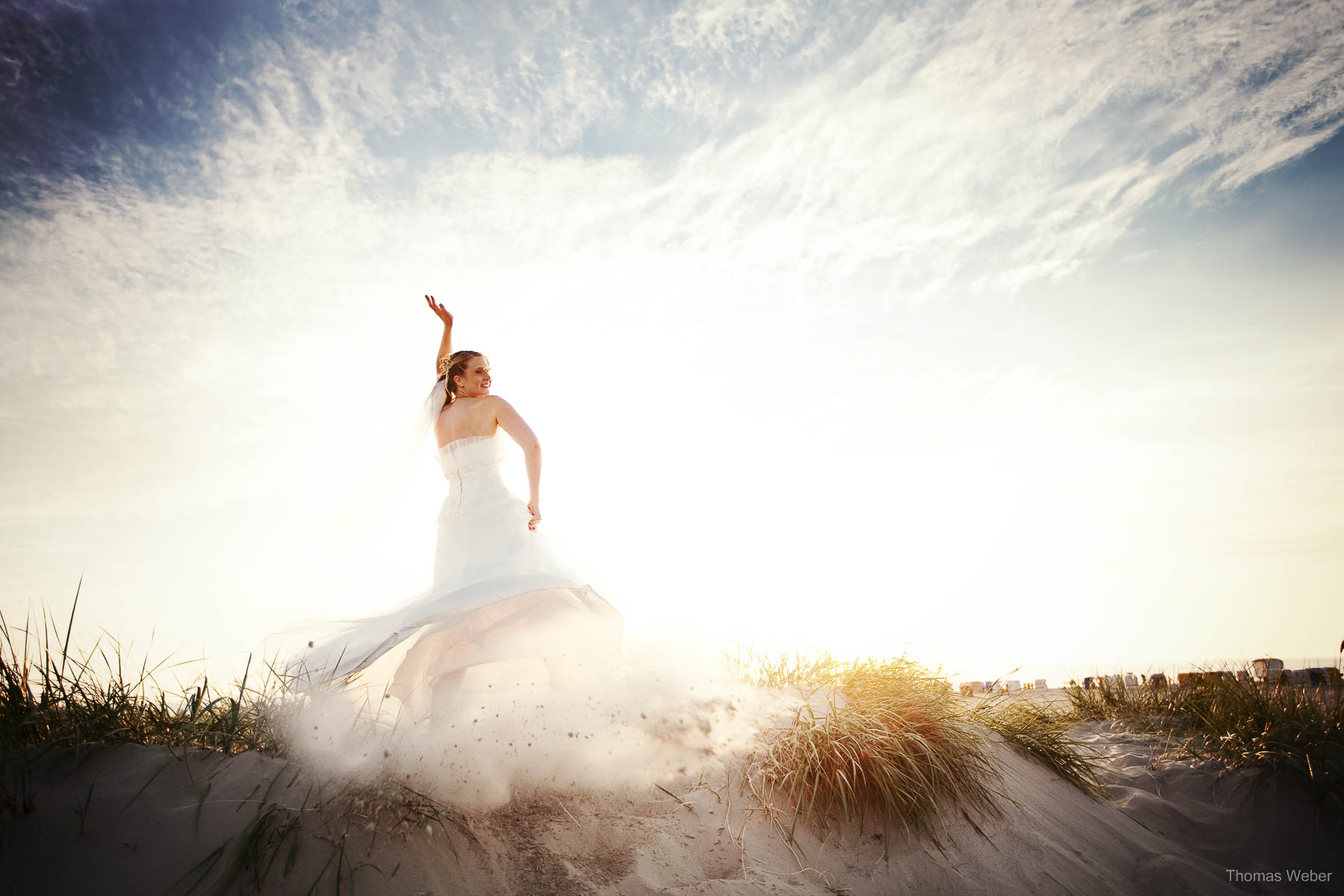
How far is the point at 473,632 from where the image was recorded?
3.44 m

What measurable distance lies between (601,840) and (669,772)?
65 centimetres

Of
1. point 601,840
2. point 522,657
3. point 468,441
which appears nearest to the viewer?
point 601,840

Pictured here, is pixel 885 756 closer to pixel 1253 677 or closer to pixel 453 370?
pixel 453 370

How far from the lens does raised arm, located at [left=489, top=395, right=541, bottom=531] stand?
4383mm

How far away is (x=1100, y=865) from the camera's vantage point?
12.8ft

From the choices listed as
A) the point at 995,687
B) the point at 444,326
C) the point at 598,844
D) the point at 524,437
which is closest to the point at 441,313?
the point at 444,326

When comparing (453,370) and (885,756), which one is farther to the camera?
(453,370)

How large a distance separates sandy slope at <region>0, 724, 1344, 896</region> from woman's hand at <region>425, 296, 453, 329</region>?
3.82 m

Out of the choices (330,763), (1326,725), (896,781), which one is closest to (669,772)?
(896,781)

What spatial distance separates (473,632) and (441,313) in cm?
330

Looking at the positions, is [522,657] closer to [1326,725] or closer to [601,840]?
[601,840]

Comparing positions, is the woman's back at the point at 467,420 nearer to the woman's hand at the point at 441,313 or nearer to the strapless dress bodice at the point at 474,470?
the strapless dress bodice at the point at 474,470

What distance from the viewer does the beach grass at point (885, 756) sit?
344 cm

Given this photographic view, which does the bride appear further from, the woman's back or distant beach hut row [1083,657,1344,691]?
distant beach hut row [1083,657,1344,691]
